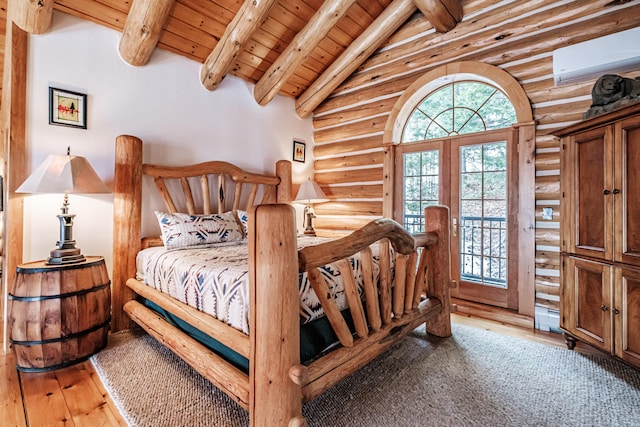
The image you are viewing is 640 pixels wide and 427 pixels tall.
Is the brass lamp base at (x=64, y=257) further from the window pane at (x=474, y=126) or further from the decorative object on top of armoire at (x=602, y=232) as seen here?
the window pane at (x=474, y=126)

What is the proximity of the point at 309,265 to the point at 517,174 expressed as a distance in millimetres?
2546

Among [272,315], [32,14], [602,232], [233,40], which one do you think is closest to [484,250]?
[602,232]

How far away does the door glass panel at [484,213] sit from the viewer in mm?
3043

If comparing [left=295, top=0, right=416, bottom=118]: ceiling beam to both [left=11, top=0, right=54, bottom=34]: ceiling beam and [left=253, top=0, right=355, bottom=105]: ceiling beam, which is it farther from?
[left=11, top=0, right=54, bottom=34]: ceiling beam

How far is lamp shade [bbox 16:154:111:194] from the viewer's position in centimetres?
202

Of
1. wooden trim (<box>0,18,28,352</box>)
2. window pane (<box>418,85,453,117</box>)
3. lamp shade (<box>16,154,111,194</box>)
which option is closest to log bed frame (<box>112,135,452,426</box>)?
lamp shade (<box>16,154,111,194</box>)

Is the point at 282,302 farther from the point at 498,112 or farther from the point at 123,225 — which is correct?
the point at 498,112

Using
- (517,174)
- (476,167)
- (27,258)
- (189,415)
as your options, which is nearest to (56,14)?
(27,258)

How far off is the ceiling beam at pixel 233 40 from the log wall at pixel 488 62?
172 centimetres

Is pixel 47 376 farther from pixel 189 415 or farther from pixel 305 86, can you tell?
pixel 305 86

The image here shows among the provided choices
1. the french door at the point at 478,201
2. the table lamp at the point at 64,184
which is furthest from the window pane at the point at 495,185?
the table lamp at the point at 64,184

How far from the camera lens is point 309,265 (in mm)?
1388

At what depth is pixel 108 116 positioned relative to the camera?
2729 millimetres

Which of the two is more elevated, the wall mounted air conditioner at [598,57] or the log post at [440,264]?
the wall mounted air conditioner at [598,57]
